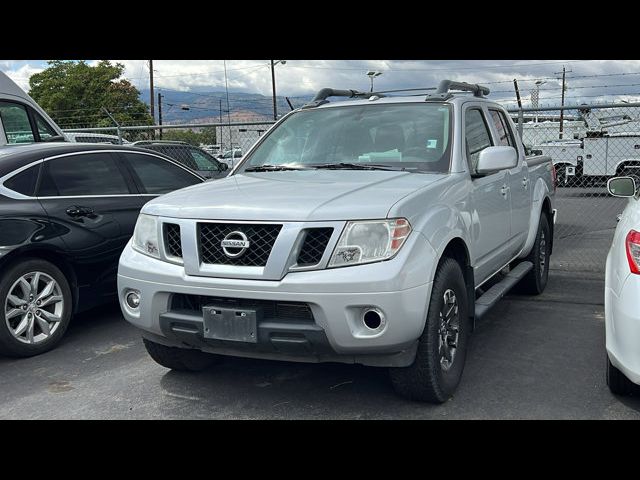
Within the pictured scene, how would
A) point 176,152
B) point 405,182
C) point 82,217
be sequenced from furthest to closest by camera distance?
point 176,152
point 82,217
point 405,182

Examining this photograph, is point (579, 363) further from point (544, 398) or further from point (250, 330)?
point (250, 330)

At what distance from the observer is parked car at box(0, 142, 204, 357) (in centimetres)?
472

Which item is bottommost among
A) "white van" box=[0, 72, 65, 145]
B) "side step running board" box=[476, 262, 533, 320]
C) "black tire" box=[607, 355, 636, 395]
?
"black tire" box=[607, 355, 636, 395]

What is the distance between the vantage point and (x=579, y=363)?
4.42 metres

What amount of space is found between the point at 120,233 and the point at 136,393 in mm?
1939

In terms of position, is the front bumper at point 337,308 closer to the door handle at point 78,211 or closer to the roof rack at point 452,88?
the roof rack at point 452,88

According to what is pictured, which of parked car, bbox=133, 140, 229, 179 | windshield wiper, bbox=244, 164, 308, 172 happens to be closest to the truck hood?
windshield wiper, bbox=244, 164, 308, 172

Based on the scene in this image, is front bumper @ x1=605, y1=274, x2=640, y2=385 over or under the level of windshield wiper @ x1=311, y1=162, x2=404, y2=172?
under

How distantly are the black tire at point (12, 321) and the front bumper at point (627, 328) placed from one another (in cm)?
402

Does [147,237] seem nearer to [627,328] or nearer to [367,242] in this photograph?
[367,242]

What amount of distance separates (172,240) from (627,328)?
2497 mm

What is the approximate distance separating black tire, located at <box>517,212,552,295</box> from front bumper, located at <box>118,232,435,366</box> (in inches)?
122

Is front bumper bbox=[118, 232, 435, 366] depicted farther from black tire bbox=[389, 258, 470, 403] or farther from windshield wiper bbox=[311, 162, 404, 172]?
windshield wiper bbox=[311, 162, 404, 172]
